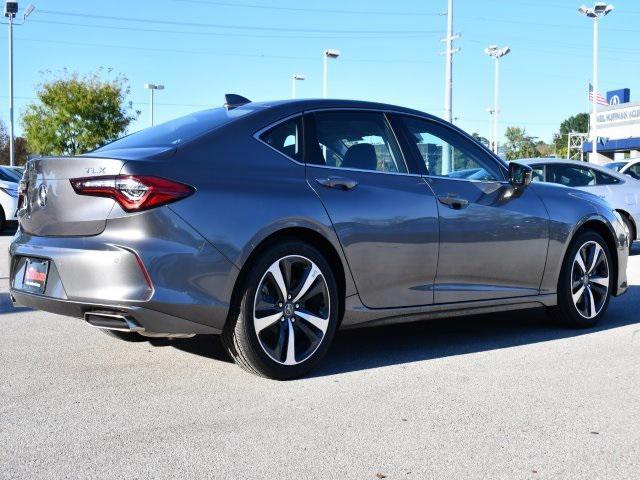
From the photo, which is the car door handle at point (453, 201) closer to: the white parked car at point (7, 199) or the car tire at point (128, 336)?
the car tire at point (128, 336)

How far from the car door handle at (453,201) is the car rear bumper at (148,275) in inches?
64.5

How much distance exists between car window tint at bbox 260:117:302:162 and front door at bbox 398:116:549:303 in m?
0.88

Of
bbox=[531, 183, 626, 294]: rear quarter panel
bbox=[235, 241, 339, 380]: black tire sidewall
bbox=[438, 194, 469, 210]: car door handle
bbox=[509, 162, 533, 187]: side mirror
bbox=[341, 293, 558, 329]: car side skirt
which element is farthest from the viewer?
bbox=[531, 183, 626, 294]: rear quarter panel

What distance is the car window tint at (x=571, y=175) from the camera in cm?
1175

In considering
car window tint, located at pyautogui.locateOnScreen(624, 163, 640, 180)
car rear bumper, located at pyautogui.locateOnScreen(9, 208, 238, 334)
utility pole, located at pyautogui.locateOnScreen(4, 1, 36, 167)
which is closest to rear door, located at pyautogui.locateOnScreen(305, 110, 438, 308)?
car rear bumper, located at pyautogui.locateOnScreen(9, 208, 238, 334)

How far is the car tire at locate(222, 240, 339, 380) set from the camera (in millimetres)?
4375

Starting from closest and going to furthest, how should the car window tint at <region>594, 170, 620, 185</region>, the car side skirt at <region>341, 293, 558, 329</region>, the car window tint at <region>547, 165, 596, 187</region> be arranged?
the car side skirt at <region>341, 293, 558, 329</region>
the car window tint at <region>547, 165, 596, 187</region>
the car window tint at <region>594, 170, 620, 185</region>

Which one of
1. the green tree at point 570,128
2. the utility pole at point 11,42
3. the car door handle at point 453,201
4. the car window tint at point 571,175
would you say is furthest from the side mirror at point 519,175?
the green tree at point 570,128

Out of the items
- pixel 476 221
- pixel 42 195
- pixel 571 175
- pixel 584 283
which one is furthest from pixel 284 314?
pixel 571 175

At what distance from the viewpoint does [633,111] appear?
57969mm

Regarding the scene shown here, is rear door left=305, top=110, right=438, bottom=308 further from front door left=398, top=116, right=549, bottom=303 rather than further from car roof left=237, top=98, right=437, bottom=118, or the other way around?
front door left=398, top=116, right=549, bottom=303

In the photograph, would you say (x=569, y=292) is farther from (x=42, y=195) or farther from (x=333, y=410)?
(x=42, y=195)

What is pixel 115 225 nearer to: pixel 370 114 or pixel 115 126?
pixel 370 114

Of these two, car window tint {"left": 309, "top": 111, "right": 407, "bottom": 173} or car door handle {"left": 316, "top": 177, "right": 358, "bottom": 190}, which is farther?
car window tint {"left": 309, "top": 111, "right": 407, "bottom": 173}
